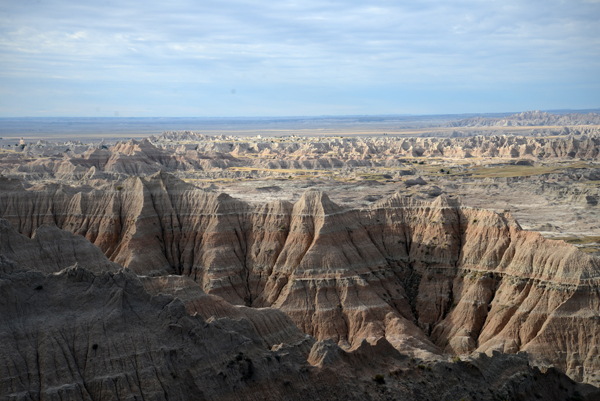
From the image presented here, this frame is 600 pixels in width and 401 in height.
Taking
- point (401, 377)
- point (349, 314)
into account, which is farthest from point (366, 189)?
point (401, 377)

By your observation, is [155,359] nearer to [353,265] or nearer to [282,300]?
[282,300]

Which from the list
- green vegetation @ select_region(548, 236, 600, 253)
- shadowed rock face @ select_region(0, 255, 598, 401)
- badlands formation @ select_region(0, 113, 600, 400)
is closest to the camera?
shadowed rock face @ select_region(0, 255, 598, 401)

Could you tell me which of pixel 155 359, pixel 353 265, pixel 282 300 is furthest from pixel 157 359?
pixel 353 265

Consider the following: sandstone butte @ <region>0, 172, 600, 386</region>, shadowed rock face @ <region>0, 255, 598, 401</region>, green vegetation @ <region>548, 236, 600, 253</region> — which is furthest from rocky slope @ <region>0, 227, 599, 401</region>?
green vegetation @ <region>548, 236, 600, 253</region>

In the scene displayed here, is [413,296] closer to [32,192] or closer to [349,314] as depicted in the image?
[349,314]

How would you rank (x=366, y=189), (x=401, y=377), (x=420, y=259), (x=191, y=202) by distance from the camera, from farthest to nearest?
(x=366, y=189) → (x=191, y=202) → (x=420, y=259) → (x=401, y=377)

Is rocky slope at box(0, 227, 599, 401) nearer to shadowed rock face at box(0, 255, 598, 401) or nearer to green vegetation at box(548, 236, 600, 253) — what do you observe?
shadowed rock face at box(0, 255, 598, 401)
